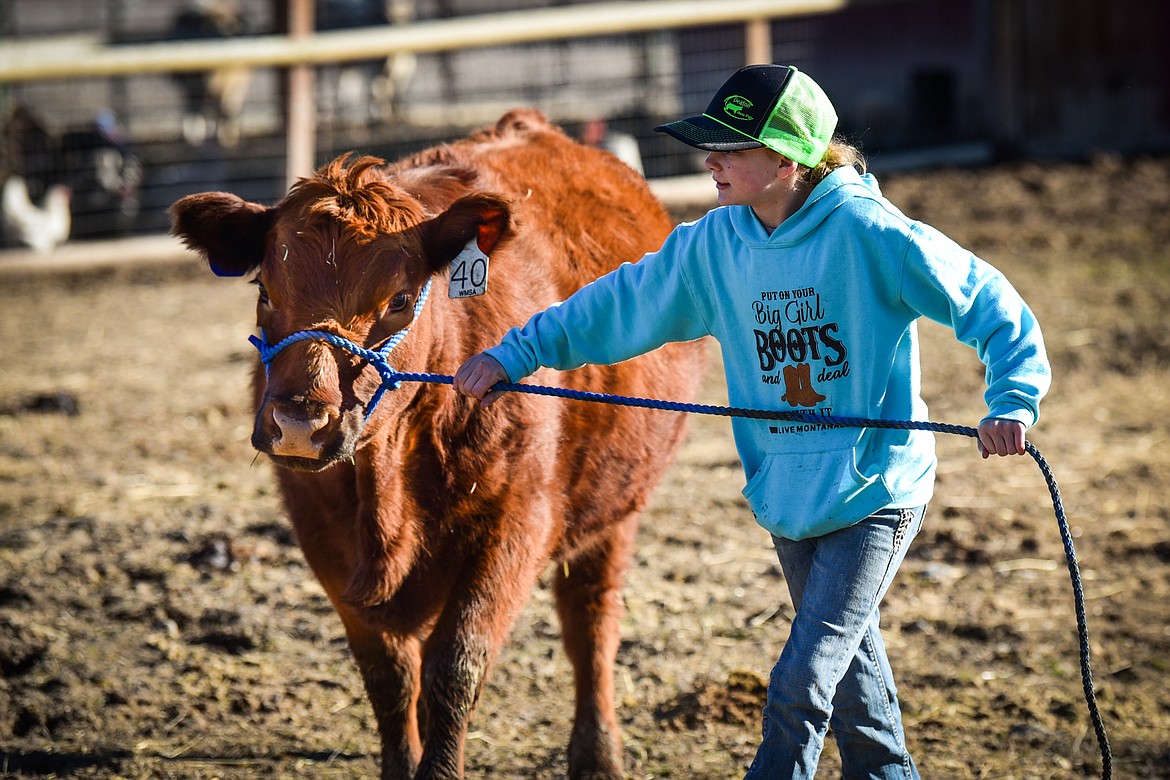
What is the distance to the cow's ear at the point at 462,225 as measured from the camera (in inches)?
124

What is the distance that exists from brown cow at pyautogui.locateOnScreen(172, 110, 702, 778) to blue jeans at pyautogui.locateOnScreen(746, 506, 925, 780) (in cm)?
82

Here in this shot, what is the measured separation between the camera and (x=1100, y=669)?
440cm

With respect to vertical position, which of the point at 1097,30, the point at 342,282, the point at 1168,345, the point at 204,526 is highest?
the point at 1097,30

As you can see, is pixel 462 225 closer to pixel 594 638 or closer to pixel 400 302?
pixel 400 302

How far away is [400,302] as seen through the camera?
307 centimetres

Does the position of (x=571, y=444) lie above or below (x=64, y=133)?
below

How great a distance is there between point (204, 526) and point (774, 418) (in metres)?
3.45

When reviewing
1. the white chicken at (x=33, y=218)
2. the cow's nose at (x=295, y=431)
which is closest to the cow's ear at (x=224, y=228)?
the cow's nose at (x=295, y=431)

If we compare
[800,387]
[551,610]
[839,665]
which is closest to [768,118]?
[800,387]

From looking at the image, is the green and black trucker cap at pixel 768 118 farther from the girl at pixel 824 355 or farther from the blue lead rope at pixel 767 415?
the blue lead rope at pixel 767 415

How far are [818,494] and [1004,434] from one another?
43cm

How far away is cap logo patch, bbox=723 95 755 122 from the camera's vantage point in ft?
8.88

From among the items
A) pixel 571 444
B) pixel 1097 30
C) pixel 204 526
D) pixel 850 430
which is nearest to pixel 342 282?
pixel 571 444

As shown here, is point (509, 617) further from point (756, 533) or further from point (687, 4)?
point (687, 4)
